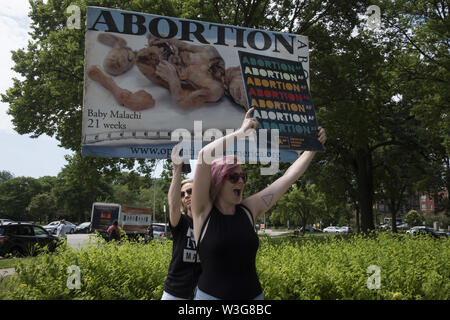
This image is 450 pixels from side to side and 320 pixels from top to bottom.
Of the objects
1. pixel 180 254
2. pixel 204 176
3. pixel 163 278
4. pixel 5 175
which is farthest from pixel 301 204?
pixel 5 175

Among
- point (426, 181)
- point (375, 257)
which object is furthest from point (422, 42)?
point (375, 257)

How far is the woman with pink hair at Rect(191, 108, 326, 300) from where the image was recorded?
2.41 meters

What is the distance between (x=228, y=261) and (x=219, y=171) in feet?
2.00

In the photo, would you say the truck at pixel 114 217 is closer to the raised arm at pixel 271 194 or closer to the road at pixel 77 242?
the road at pixel 77 242

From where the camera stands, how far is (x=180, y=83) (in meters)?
6.55

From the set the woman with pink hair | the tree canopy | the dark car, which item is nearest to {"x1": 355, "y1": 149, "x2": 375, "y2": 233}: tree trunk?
the tree canopy

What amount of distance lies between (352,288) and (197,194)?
10.3 feet

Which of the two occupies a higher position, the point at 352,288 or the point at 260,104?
the point at 260,104

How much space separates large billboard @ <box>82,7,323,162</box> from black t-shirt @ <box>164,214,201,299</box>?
7.40ft

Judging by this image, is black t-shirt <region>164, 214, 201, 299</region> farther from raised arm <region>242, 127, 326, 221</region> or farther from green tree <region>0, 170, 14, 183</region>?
green tree <region>0, 170, 14, 183</region>

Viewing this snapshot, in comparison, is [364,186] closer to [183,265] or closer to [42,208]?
[183,265]

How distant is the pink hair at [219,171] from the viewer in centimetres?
265
